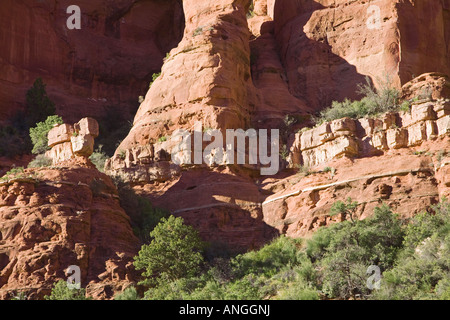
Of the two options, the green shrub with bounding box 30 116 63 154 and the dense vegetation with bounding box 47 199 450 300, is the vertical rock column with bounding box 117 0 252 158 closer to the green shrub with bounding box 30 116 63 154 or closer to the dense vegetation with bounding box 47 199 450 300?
the green shrub with bounding box 30 116 63 154

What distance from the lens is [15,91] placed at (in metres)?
51.2

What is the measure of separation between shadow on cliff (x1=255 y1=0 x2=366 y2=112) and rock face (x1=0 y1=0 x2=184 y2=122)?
10.0 metres

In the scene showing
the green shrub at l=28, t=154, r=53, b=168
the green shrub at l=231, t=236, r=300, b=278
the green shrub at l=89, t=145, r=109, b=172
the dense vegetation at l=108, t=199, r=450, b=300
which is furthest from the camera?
the green shrub at l=89, t=145, r=109, b=172

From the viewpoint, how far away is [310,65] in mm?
46188

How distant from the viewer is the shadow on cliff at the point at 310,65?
4494 cm

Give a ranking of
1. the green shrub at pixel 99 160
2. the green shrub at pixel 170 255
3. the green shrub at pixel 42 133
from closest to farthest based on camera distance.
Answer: the green shrub at pixel 170 255 → the green shrub at pixel 99 160 → the green shrub at pixel 42 133

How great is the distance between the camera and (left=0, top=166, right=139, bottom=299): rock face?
32656 millimetres

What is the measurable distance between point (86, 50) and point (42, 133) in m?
10.4

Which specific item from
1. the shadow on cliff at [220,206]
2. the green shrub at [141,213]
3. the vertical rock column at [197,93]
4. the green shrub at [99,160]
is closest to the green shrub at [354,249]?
the shadow on cliff at [220,206]

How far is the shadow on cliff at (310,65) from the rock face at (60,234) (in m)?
13.4

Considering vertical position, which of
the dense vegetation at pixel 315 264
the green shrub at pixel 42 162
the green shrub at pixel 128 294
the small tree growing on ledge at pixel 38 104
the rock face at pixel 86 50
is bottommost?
the green shrub at pixel 128 294

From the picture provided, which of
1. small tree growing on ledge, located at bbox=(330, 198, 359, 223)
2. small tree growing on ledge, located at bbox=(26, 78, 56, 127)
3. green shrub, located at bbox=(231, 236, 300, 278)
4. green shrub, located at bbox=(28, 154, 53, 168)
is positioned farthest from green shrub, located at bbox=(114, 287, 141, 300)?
small tree growing on ledge, located at bbox=(26, 78, 56, 127)

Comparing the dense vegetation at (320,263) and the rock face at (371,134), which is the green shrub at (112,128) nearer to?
the rock face at (371,134)

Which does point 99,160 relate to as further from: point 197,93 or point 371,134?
point 371,134
